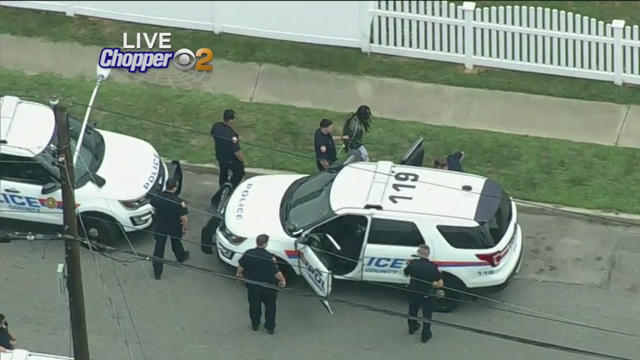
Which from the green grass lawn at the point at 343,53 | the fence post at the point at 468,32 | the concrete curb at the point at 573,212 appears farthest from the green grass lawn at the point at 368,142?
the fence post at the point at 468,32

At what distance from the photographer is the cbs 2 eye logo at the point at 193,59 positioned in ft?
75.9

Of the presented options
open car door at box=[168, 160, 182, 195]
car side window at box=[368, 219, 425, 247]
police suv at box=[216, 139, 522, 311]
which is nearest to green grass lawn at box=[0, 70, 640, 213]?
open car door at box=[168, 160, 182, 195]

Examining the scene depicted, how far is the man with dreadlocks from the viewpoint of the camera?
1977cm

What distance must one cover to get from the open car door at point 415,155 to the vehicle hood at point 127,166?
3548mm

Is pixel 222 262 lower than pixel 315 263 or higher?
lower

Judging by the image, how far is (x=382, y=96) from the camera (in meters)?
22.3

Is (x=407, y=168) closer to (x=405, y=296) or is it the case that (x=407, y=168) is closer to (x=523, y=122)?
(x=405, y=296)

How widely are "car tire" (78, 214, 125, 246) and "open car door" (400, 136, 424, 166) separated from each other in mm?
4076

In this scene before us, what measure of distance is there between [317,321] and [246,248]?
1.33 metres

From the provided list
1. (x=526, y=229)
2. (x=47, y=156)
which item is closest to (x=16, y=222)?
(x=47, y=156)

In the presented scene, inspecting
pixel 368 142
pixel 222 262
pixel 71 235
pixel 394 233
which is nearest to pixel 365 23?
pixel 368 142

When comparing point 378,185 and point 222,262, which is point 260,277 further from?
point 378,185

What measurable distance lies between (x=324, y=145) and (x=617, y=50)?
17.5ft

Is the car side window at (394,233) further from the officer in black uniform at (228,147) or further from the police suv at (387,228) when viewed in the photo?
the officer in black uniform at (228,147)
